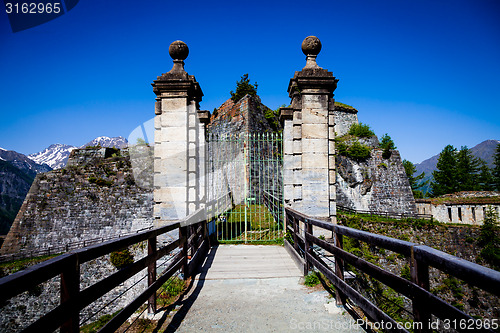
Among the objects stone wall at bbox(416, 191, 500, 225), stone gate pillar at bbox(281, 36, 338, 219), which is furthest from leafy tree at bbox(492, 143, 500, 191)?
stone gate pillar at bbox(281, 36, 338, 219)

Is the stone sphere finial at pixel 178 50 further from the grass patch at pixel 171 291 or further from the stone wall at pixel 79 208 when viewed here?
the stone wall at pixel 79 208

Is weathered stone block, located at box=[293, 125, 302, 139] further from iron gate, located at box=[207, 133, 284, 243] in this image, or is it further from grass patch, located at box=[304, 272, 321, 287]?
grass patch, located at box=[304, 272, 321, 287]

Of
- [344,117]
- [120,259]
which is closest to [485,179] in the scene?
[344,117]

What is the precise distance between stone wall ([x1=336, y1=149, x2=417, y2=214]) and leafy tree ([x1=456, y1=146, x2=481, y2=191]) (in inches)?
959

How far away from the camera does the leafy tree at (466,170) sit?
1547 inches

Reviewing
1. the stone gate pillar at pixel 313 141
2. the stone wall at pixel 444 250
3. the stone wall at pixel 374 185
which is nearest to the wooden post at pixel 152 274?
the stone gate pillar at pixel 313 141

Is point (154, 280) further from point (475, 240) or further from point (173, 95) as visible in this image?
point (475, 240)

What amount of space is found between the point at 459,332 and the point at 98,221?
705 inches

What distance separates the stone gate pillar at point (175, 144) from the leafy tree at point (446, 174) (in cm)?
4427

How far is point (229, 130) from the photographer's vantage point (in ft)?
56.7

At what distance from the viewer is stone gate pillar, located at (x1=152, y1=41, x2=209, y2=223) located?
6.19m

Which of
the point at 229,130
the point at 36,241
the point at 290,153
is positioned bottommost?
the point at 36,241

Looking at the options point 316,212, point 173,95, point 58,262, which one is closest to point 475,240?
point 316,212

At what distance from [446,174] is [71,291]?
162 ft
